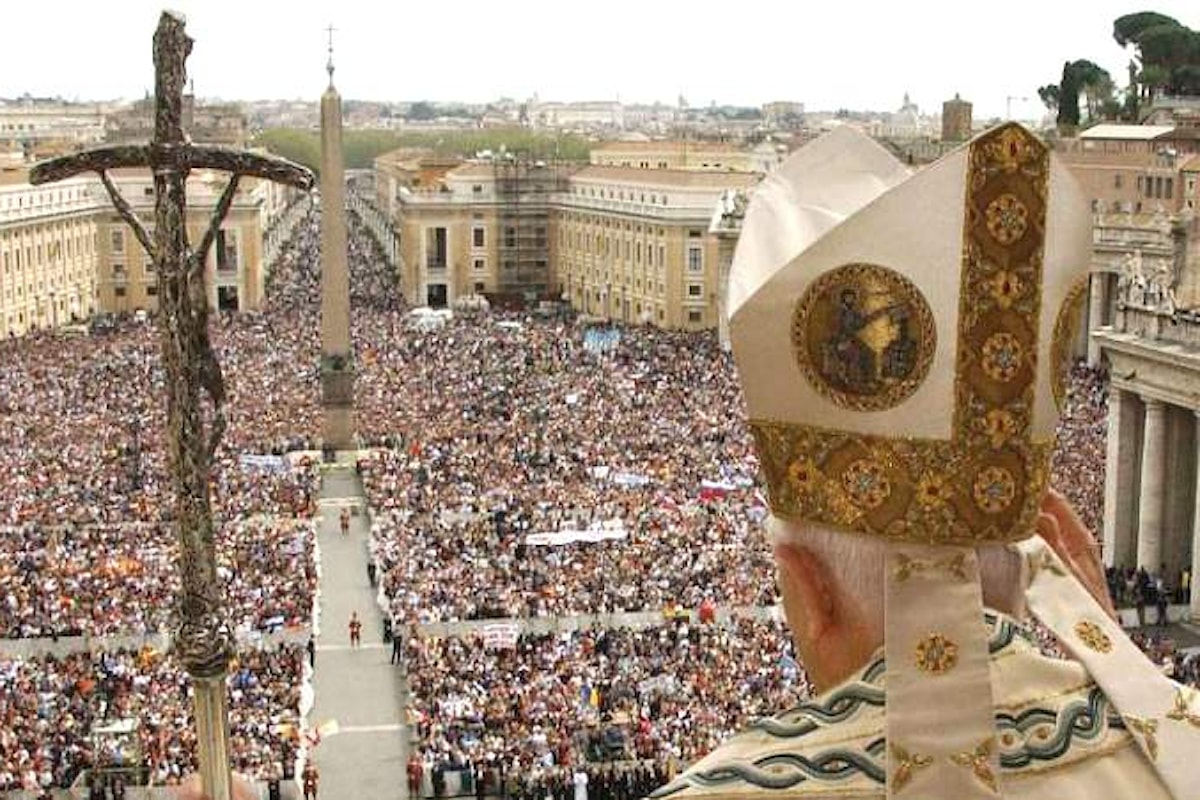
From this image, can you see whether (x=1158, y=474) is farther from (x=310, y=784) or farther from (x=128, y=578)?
(x=128, y=578)

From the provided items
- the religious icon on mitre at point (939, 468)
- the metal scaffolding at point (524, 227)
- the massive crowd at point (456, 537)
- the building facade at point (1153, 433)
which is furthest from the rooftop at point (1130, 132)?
the religious icon on mitre at point (939, 468)

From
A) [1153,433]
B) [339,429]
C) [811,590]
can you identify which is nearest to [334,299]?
[339,429]

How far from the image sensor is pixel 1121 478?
30719mm

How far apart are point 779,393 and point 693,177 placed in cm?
7166

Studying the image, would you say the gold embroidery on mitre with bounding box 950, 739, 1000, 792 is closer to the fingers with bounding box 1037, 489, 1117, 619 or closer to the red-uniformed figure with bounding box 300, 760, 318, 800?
the fingers with bounding box 1037, 489, 1117, 619

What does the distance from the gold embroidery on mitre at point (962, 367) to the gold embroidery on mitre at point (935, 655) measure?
198mm

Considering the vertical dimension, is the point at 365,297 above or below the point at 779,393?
below

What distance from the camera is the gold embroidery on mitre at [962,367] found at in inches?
135

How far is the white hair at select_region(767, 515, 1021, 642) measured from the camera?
3516mm

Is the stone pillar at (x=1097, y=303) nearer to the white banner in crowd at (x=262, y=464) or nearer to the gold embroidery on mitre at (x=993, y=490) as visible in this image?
the white banner in crowd at (x=262, y=464)

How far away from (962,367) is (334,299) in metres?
41.7

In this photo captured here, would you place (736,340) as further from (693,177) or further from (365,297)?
(365,297)

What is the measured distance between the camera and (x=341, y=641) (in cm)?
2647

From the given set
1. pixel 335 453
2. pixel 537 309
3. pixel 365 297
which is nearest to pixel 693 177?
pixel 537 309
